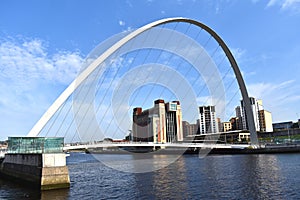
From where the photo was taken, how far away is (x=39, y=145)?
1864 cm

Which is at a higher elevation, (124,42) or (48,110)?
(124,42)

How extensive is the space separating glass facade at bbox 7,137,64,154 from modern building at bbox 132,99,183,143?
2921 inches

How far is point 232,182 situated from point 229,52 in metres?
33.5

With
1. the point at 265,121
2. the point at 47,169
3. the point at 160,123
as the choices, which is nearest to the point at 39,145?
the point at 47,169

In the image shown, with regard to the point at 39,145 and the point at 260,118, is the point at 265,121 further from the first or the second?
the point at 39,145

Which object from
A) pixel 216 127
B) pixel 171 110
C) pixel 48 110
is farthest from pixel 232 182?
Answer: pixel 216 127

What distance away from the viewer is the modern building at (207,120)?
334 ft

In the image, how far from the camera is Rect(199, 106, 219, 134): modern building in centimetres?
10177

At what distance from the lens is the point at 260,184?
1755 centimetres

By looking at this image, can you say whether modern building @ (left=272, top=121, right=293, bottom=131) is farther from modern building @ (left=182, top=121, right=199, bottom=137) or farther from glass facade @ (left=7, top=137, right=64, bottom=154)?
glass facade @ (left=7, top=137, right=64, bottom=154)

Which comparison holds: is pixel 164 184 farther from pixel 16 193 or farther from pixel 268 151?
pixel 268 151

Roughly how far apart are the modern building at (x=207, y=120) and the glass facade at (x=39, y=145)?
272 feet

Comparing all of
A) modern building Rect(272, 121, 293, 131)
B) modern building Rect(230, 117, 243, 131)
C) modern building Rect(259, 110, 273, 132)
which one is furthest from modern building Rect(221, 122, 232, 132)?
modern building Rect(272, 121, 293, 131)

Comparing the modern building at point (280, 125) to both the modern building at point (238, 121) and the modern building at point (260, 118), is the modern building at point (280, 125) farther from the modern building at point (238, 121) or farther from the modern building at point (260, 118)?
the modern building at point (238, 121)
